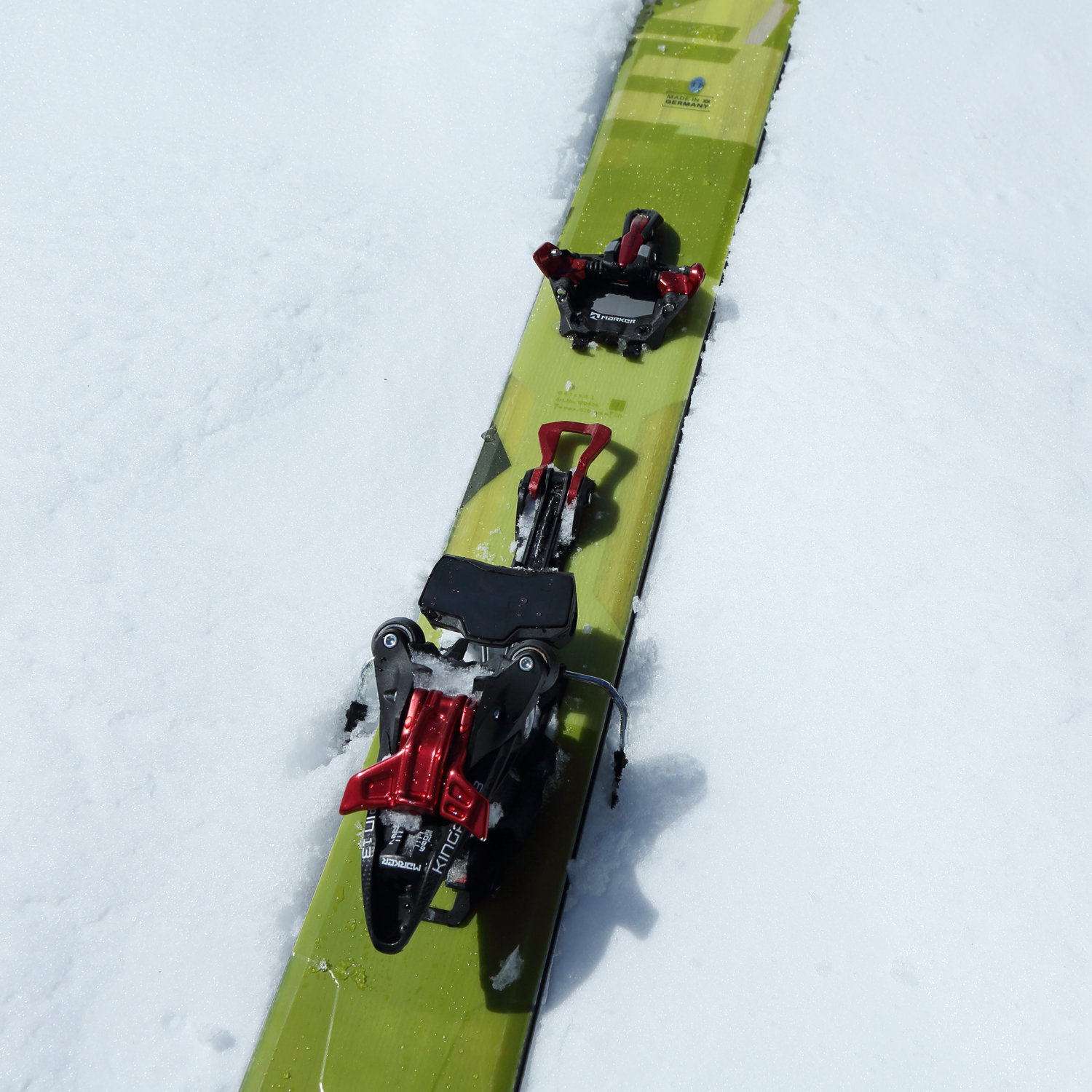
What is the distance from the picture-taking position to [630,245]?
5.74 metres

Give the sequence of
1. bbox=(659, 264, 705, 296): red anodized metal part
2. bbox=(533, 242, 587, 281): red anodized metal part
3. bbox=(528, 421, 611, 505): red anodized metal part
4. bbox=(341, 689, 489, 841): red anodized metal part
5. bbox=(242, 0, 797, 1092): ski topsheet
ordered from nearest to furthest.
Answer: bbox=(341, 689, 489, 841): red anodized metal part
bbox=(242, 0, 797, 1092): ski topsheet
bbox=(528, 421, 611, 505): red anodized metal part
bbox=(659, 264, 705, 296): red anodized metal part
bbox=(533, 242, 587, 281): red anodized metal part

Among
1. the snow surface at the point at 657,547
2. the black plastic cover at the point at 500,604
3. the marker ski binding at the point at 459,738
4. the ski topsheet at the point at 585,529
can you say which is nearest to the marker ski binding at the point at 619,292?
the ski topsheet at the point at 585,529

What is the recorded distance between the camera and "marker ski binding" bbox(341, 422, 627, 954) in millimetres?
3604

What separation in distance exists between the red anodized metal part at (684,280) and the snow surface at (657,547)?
39cm

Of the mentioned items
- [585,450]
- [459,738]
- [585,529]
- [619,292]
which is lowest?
[459,738]

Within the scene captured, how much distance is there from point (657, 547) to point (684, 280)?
64.1 inches

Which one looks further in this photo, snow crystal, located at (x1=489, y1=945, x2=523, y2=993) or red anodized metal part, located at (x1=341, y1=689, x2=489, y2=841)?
snow crystal, located at (x1=489, y1=945, x2=523, y2=993)

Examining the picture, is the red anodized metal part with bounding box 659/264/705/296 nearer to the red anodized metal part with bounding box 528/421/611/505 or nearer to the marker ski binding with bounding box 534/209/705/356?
the marker ski binding with bounding box 534/209/705/356

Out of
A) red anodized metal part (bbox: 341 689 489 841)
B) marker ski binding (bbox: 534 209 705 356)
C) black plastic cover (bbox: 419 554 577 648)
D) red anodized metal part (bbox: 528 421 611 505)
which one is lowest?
red anodized metal part (bbox: 341 689 489 841)

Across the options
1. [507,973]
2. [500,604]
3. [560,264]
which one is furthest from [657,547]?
[507,973]

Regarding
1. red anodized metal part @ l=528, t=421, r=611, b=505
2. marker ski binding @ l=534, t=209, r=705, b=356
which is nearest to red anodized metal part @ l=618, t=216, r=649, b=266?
marker ski binding @ l=534, t=209, r=705, b=356

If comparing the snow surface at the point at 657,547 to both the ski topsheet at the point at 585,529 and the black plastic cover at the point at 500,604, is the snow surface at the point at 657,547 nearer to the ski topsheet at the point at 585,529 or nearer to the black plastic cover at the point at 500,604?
the ski topsheet at the point at 585,529

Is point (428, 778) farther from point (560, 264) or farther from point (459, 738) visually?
point (560, 264)

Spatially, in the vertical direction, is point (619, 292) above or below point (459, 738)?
above
